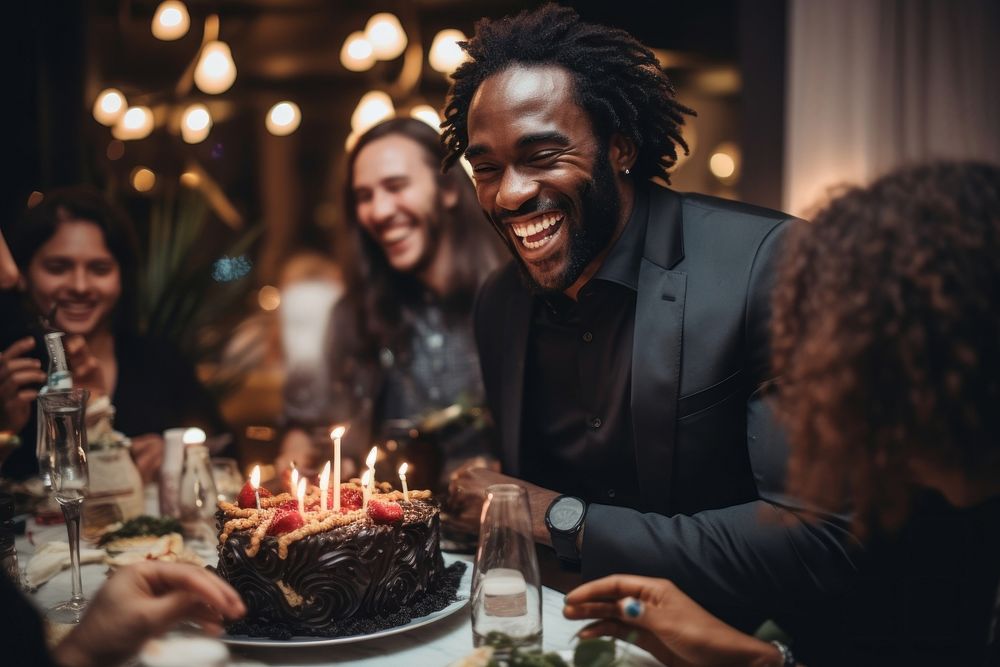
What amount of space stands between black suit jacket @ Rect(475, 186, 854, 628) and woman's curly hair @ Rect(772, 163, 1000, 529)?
620 mm

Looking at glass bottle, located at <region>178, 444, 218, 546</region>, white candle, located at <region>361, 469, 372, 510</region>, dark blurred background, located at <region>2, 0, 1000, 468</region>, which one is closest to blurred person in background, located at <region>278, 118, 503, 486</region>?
dark blurred background, located at <region>2, 0, 1000, 468</region>

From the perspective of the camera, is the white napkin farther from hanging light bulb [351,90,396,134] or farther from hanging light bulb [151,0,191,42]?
hanging light bulb [151,0,191,42]

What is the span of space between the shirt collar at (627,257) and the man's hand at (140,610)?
4.15 ft

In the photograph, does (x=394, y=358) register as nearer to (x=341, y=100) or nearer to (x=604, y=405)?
(x=604, y=405)

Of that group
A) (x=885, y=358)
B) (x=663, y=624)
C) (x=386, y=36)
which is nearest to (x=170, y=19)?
(x=386, y=36)

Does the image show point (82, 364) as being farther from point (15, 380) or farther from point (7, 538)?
point (7, 538)

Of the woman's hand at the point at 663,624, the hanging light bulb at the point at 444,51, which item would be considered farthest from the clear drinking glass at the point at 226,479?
the hanging light bulb at the point at 444,51

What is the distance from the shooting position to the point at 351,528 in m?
1.82

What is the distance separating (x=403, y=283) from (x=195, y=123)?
75.1 inches

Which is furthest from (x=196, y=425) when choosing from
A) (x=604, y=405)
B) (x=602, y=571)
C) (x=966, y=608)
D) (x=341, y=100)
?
(x=341, y=100)

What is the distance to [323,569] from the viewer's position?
176 cm

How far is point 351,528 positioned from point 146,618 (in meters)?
0.52

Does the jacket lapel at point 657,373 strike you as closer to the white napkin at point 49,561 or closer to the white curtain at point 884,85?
the white napkin at point 49,561

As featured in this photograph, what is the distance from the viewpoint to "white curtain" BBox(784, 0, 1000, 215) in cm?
383
